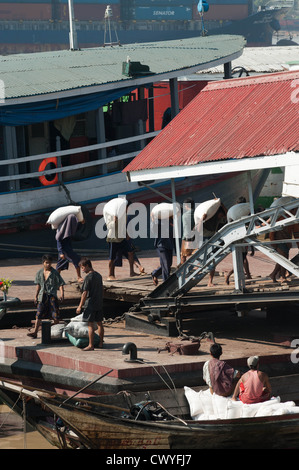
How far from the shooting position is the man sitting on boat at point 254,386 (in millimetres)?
11234

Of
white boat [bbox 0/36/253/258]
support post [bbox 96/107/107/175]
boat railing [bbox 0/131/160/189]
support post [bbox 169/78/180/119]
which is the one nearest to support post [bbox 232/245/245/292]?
white boat [bbox 0/36/253/258]

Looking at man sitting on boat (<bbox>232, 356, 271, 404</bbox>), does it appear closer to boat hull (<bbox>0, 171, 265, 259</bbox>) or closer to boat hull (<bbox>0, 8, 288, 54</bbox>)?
boat hull (<bbox>0, 171, 265, 259</bbox>)

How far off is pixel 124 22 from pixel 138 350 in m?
92.1

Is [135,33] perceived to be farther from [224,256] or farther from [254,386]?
[254,386]

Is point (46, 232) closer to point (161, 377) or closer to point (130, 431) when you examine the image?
point (161, 377)

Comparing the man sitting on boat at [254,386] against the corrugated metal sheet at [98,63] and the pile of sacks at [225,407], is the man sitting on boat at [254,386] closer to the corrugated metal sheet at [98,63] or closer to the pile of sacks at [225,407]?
the pile of sacks at [225,407]

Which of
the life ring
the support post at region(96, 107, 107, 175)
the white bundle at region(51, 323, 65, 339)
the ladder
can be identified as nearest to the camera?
the ladder

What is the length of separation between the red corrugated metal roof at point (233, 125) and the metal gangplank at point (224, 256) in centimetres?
95

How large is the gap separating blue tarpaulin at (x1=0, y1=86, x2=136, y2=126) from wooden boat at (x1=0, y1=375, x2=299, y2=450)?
9067 mm

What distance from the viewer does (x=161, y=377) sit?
12.1 m

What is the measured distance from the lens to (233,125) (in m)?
14.1

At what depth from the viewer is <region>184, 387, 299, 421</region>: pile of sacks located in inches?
439
